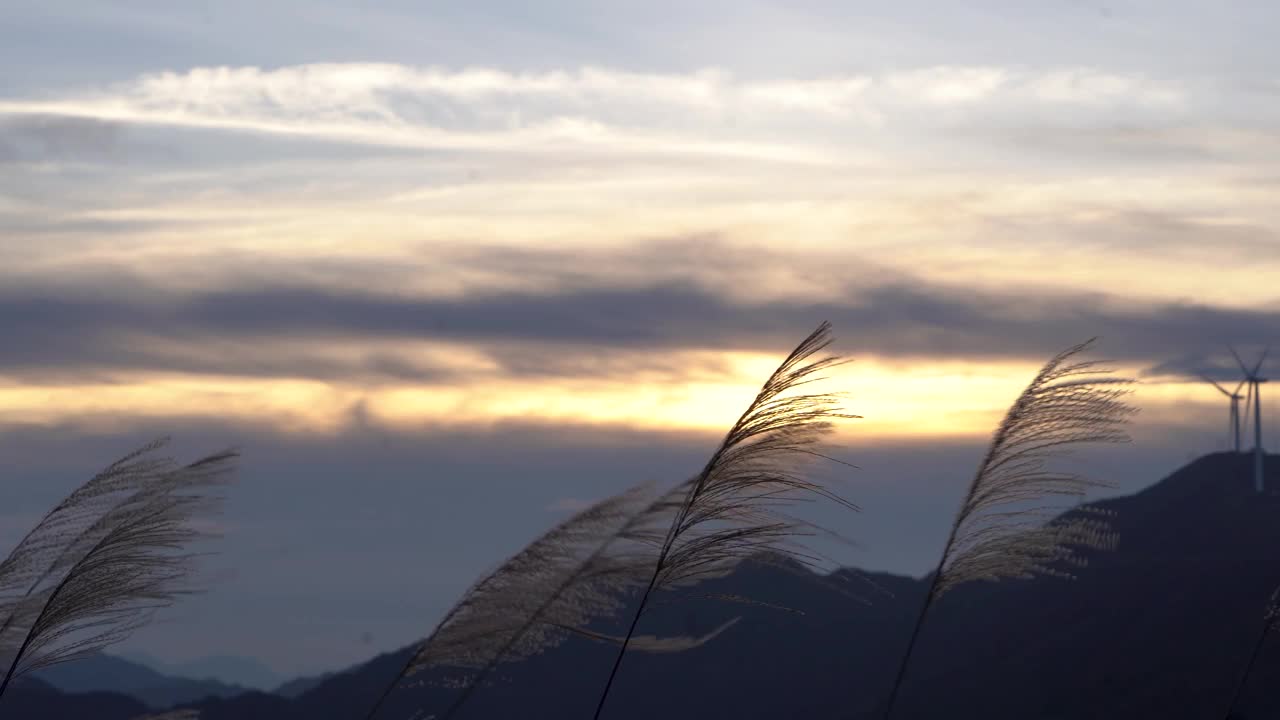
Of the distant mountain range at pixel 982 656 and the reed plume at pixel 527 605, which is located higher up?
the reed plume at pixel 527 605

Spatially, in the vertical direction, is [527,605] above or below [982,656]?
above

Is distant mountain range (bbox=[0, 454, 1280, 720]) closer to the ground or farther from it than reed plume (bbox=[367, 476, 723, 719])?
closer to the ground

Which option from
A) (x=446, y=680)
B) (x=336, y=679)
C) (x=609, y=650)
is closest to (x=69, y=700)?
(x=336, y=679)

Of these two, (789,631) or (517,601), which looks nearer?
(517,601)

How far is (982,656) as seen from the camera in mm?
105312

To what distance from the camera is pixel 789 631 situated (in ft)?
440

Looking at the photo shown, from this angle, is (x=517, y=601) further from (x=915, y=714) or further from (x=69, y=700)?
(x=69, y=700)

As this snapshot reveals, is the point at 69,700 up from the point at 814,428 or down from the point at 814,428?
down

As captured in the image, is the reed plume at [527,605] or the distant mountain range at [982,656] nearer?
the reed plume at [527,605]

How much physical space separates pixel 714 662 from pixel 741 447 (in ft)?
410

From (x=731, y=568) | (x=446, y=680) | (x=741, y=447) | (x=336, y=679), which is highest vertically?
(x=741, y=447)

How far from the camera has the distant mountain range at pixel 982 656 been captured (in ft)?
293

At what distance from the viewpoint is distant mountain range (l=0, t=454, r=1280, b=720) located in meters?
89.4

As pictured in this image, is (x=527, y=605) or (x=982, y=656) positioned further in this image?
(x=982, y=656)
